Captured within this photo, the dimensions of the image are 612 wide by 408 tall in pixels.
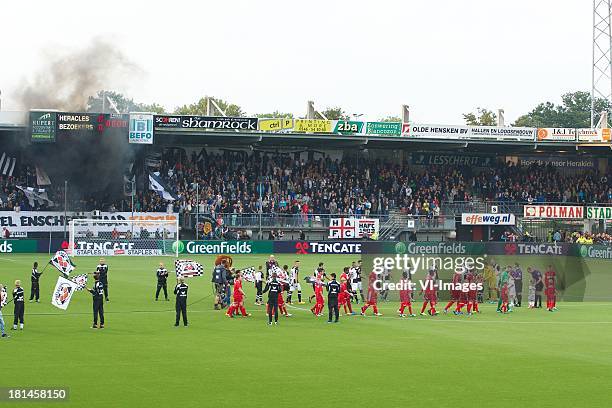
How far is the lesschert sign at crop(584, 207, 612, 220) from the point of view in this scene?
7088cm

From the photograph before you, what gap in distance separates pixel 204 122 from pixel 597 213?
31564 mm

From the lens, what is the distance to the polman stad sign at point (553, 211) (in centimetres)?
7062

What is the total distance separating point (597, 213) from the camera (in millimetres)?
71250

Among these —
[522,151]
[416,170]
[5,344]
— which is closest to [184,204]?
[416,170]

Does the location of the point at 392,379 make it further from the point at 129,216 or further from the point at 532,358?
the point at 129,216

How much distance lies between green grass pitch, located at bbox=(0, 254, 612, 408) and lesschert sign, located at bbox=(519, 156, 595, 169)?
143 ft

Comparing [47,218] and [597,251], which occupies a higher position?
[47,218]

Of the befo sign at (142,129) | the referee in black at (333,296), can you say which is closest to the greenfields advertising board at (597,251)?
the referee in black at (333,296)

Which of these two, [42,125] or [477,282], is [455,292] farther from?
[42,125]

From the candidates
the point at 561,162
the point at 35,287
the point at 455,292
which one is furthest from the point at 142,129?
the point at 561,162

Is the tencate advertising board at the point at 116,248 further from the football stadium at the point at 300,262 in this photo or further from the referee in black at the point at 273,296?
the referee in black at the point at 273,296

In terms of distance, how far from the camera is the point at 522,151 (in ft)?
255

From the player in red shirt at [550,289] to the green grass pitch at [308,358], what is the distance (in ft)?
3.15

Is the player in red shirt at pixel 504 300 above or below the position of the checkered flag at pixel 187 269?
below
